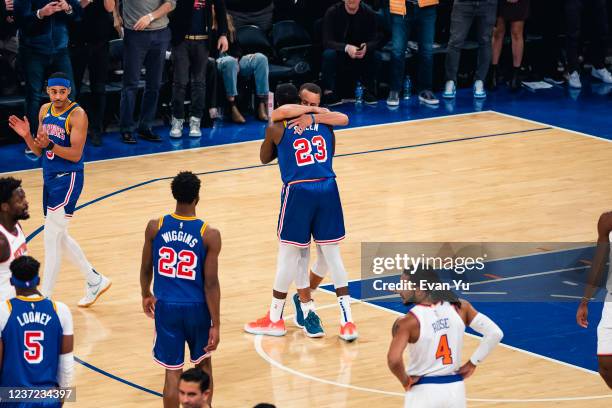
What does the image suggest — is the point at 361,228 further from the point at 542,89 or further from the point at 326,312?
the point at 542,89

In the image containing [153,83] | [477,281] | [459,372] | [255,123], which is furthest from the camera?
[255,123]

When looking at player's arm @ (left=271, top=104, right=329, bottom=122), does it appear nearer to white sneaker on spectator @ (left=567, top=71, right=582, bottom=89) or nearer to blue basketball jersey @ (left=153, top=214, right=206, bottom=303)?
blue basketball jersey @ (left=153, top=214, right=206, bottom=303)

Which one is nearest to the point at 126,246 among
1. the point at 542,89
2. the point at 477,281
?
the point at 477,281

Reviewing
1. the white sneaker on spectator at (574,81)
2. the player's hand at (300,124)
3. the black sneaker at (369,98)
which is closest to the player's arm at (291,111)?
the player's hand at (300,124)

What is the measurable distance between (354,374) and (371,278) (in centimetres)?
254

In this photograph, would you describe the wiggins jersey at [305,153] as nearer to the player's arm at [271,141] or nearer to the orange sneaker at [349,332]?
the player's arm at [271,141]

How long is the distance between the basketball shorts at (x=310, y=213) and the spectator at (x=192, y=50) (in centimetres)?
750

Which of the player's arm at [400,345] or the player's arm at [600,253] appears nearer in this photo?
the player's arm at [400,345]

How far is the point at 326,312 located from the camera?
11820 millimetres

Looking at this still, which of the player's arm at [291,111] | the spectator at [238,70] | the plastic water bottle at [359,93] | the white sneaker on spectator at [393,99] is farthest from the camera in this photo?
the plastic water bottle at [359,93]

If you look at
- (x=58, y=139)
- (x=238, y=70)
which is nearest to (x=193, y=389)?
(x=58, y=139)

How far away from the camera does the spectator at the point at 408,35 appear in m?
19.9

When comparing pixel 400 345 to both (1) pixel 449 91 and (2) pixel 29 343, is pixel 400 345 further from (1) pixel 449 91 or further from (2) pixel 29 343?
(1) pixel 449 91

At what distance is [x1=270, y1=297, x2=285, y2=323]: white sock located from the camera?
11102mm
